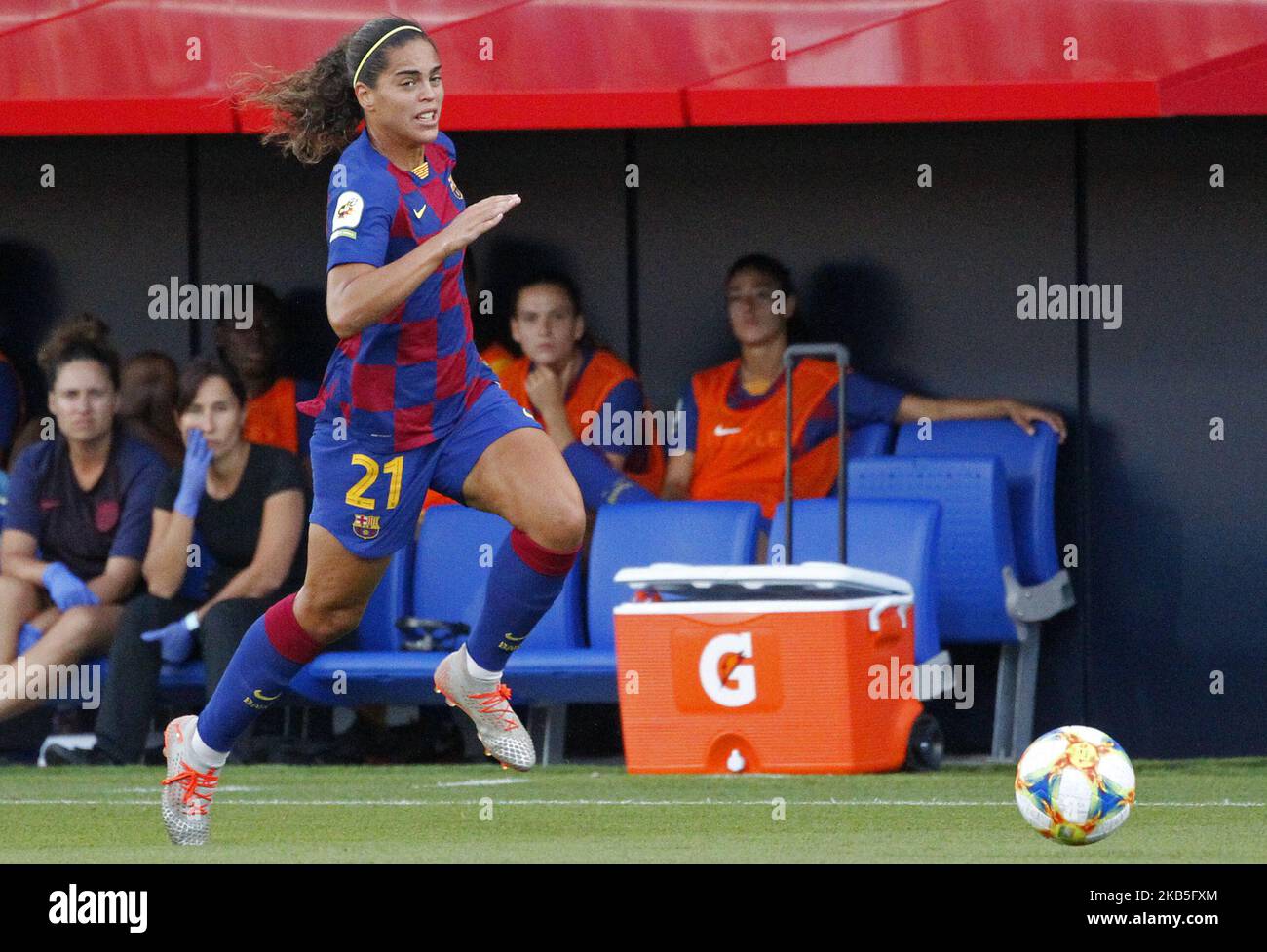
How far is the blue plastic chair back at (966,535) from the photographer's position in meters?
8.95

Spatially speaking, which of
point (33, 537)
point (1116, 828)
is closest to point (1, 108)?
point (33, 537)

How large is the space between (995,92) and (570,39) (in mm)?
1671

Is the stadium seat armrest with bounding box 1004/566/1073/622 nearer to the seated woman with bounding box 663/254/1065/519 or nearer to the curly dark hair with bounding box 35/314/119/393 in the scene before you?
the seated woman with bounding box 663/254/1065/519

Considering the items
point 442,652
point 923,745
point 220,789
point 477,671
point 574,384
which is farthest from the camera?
→ point 574,384

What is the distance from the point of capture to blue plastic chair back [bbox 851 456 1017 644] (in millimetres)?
8945

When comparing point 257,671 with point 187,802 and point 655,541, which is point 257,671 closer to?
point 187,802

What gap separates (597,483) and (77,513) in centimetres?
201

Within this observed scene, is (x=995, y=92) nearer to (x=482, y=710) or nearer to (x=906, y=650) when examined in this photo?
(x=906, y=650)

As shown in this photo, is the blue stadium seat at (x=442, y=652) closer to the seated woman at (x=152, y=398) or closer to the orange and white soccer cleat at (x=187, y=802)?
the seated woman at (x=152, y=398)

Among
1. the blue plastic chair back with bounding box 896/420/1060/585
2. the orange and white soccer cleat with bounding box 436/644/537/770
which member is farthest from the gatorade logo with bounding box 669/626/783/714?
the orange and white soccer cleat with bounding box 436/644/537/770

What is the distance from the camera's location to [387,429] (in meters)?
5.69

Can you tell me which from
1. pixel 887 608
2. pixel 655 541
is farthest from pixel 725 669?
pixel 655 541

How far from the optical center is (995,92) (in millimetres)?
8688

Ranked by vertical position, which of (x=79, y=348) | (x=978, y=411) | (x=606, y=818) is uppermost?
(x=79, y=348)
